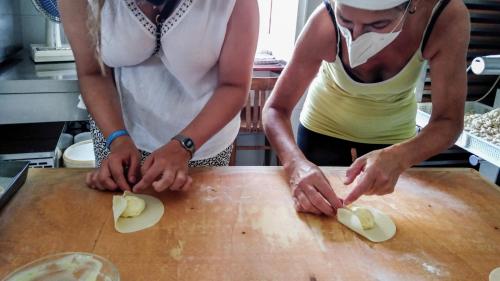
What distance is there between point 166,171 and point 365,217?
0.42 meters

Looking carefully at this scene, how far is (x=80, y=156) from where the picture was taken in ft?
5.91

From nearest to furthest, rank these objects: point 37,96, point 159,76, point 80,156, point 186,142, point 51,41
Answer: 1. point 186,142
2. point 159,76
3. point 37,96
4. point 80,156
5. point 51,41

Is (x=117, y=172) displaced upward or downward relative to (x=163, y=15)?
downward

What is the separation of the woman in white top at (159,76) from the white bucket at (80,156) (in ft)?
2.46

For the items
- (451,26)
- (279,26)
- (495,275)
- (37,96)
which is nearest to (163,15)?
(451,26)

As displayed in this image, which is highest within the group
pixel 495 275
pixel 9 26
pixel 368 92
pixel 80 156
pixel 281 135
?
pixel 9 26

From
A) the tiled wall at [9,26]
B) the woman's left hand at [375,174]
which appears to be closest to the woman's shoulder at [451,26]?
the woman's left hand at [375,174]

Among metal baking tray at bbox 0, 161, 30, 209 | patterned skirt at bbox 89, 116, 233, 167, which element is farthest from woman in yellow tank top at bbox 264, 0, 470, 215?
metal baking tray at bbox 0, 161, 30, 209

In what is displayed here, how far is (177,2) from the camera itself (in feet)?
2.87

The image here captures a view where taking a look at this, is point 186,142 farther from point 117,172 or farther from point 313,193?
point 313,193

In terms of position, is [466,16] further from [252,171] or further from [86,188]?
[86,188]

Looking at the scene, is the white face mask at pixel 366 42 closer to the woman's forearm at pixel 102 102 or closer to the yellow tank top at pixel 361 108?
the yellow tank top at pixel 361 108

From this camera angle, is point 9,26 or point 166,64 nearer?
point 166,64

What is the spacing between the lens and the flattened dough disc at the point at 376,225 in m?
0.74
